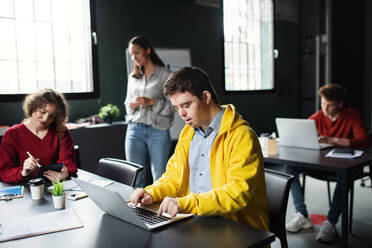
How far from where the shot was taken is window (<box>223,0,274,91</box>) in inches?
223

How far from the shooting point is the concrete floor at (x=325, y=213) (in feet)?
9.41

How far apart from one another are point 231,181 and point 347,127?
87.9 inches

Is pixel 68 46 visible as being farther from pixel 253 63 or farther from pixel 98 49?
pixel 253 63

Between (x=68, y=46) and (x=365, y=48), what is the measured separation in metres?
4.41

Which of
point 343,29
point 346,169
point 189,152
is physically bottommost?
point 346,169

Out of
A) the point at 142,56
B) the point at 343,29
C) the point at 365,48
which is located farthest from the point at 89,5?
the point at 365,48

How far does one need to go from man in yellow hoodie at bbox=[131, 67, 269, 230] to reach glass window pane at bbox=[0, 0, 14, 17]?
8.93 feet

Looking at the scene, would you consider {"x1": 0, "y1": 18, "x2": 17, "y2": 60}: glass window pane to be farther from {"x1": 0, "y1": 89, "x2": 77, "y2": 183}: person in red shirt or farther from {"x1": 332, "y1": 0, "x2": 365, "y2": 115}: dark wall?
{"x1": 332, "y1": 0, "x2": 365, "y2": 115}: dark wall

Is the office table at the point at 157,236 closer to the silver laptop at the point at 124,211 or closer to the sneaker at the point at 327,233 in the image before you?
the silver laptop at the point at 124,211

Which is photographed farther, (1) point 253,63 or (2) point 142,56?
(1) point 253,63

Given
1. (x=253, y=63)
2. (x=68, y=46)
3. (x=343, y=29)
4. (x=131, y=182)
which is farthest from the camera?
(x=253, y=63)

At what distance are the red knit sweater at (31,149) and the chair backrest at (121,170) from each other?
0.67ft

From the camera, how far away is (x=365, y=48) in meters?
5.68

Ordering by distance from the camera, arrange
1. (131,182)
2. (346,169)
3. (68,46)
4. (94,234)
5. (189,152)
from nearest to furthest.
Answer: (94,234) < (189,152) < (131,182) < (346,169) < (68,46)
